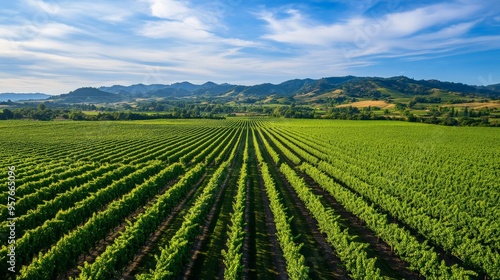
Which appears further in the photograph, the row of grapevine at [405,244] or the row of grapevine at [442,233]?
the row of grapevine at [442,233]

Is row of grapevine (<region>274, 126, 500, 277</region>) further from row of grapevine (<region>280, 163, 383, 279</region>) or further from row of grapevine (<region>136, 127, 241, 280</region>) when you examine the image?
row of grapevine (<region>136, 127, 241, 280</region>)

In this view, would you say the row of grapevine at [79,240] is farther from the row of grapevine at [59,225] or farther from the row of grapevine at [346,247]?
the row of grapevine at [346,247]

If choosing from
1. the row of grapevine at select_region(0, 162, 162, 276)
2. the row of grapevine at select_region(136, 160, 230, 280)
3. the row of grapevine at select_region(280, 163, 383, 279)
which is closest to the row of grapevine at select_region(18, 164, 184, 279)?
the row of grapevine at select_region(0, 162, 162, 276)

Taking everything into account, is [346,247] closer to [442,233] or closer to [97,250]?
[442,233]

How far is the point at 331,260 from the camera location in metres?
21.3

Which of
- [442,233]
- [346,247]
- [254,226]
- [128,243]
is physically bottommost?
[254,226]

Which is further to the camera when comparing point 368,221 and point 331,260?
point 368,221

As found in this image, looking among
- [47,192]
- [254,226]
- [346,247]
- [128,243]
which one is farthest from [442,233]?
[47,192]

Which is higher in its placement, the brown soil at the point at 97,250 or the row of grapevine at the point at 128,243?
the row of grapevine at the point at 128,243

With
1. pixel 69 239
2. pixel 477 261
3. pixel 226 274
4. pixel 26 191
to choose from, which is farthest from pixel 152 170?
Result: pixel 477 261

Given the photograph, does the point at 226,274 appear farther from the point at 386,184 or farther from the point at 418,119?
the point at 418,119

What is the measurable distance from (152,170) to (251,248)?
82.1 feet

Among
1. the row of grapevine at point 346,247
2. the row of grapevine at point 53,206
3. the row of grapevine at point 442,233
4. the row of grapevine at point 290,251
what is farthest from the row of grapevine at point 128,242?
the row of grapevine at point 442,233

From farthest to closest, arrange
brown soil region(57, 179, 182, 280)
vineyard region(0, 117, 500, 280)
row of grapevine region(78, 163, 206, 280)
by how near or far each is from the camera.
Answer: brown soil region(57, 179, 182, 280) < vineyard region(0, 117, 500, 280) < row of grapevine region(78, 163, 206, 280)
